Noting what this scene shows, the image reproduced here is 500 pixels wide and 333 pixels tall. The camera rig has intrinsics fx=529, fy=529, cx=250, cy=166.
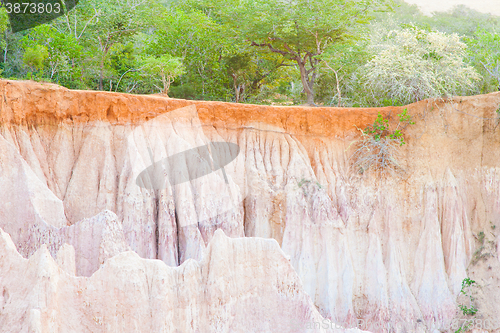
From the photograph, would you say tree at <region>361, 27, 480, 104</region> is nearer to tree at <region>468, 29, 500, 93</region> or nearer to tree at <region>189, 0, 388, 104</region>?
→ tree at <region>468, 29, 500, 93</region>

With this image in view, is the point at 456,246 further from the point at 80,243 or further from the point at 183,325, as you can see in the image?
the point at 80,243

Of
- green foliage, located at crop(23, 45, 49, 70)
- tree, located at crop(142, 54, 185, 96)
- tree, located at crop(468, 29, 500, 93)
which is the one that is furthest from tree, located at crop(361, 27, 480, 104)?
green foliage, located at crop(23, 45, 49, 70)

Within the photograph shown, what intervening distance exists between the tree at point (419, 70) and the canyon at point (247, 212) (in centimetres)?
113

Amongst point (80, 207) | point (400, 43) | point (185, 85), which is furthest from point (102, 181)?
point (400, 43)

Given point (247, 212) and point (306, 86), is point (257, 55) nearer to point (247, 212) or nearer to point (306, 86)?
point (306, 86)

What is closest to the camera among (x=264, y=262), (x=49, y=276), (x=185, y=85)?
(x=49, y=276)

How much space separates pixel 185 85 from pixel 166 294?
1324 cm

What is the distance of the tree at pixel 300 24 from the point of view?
68.3ft

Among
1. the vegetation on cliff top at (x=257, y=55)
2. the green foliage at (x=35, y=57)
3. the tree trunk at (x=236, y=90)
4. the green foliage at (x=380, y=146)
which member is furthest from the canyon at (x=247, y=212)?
the tree trunk at (x=236, y=90)

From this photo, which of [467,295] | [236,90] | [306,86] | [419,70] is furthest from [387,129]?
[236,90]

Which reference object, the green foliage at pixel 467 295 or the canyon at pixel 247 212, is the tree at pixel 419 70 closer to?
the canyon at pixel 247 212

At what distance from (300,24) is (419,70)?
4974 millimetres

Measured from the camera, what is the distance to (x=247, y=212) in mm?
15930

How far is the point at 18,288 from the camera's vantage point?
405 inches
